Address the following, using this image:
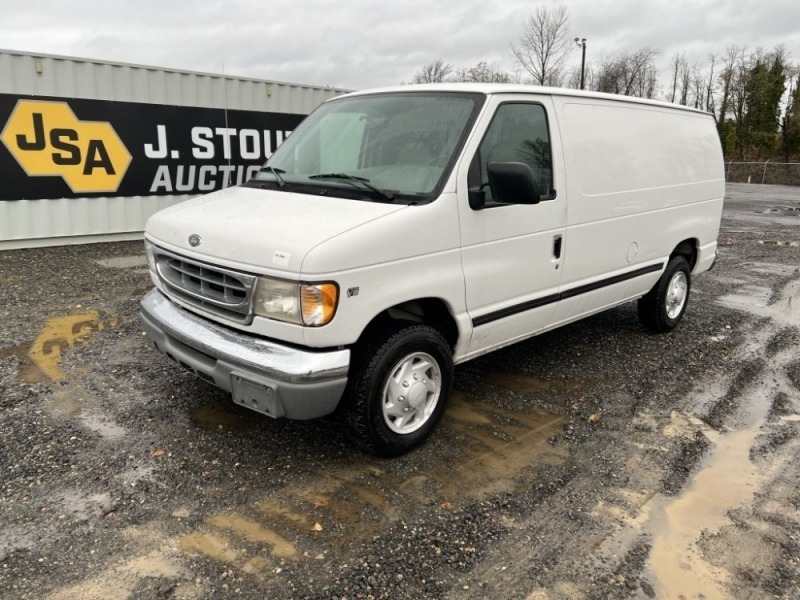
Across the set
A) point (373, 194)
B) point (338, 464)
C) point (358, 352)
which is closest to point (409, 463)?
point (338, 464)

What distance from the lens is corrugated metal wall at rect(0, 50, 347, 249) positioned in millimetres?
9391

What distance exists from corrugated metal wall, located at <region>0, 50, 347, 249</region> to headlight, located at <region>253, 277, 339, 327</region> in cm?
840

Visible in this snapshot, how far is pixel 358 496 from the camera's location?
3.32 metres

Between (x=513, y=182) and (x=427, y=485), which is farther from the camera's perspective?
(x=513, y=182)

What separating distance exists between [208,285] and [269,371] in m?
0.74

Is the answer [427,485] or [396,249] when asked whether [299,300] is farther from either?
[427,485]

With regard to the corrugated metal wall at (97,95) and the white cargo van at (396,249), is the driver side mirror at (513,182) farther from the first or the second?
the corrugated metal wall at (97,95)

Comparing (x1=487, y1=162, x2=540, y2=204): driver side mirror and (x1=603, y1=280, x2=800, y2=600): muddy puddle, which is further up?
(x1=487, y1=162, x2=540, y2=204): driver side mirror

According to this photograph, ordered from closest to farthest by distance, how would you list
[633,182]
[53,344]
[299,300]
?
[299,300] < [633,182] < [53,344]

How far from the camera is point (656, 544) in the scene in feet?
9.81

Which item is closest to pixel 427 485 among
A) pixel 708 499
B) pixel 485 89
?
pixel 708 499

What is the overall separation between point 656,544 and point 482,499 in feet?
2.89

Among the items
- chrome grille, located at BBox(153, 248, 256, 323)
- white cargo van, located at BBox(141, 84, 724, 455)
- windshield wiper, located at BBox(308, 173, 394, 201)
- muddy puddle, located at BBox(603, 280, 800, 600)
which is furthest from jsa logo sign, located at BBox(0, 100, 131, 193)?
muddy puddle, located at BBox(603, 280, 800, 600)

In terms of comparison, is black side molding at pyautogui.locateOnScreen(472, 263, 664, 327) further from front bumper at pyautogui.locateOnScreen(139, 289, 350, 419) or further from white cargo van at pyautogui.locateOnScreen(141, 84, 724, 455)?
front bumper at pyautogui.locateOnScreen(139, 289, 350, 419)
